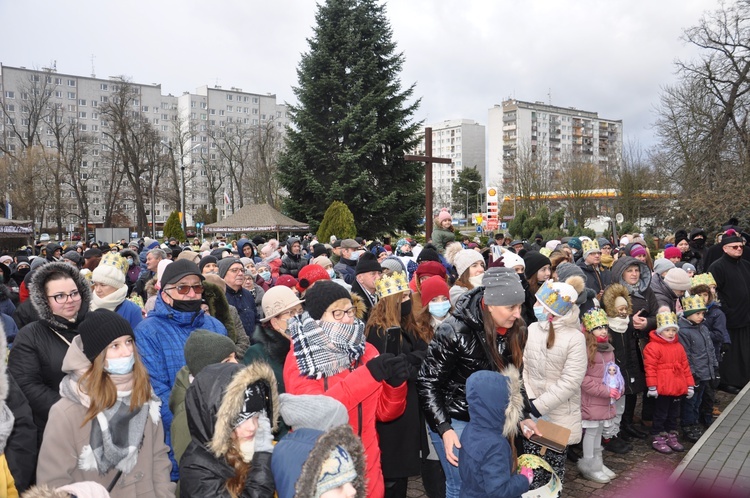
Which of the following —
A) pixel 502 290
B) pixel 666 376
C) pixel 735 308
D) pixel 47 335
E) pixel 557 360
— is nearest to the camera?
pixel 502 290

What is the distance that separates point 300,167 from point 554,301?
23.5 meters

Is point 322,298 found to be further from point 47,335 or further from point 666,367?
point 666,367

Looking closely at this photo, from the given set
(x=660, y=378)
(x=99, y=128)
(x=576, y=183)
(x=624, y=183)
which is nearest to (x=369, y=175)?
(x=624, y=183)

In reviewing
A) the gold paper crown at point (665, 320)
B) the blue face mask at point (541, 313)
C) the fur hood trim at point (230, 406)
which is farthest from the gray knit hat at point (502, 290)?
the gold paper crown at point (665, 320)

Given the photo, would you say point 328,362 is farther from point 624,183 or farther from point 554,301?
point 624,183

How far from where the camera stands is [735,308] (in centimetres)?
824

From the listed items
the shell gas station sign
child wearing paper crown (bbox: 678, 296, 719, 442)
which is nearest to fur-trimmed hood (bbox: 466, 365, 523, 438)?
child wearing paper crown (bbox: 678, 296, 719, 442)

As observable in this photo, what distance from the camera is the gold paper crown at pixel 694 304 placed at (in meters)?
6.76

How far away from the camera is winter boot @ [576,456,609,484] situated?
5.33m

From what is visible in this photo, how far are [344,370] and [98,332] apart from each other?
4.34ft

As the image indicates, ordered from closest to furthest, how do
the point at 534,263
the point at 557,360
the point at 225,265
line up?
the point at 557,360
the point at 534,263
the point at 225,265

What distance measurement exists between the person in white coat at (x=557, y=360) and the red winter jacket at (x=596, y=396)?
688 mm

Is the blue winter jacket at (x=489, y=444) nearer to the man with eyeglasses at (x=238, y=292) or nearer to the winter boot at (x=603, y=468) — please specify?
the winter boot at (x=603, y=468)

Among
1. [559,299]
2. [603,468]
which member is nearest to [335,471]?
[559,299]
